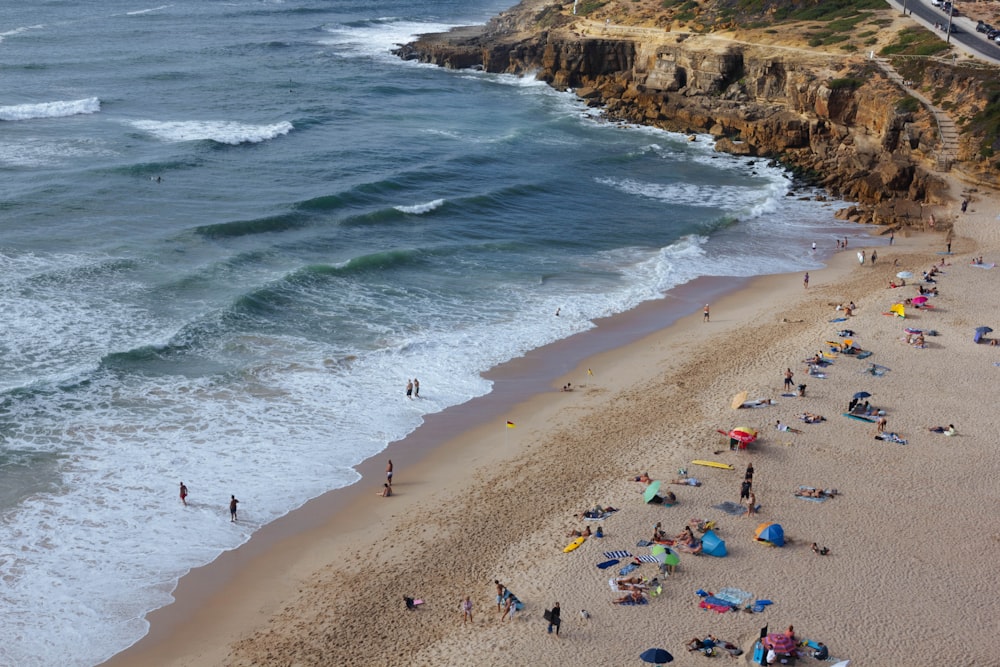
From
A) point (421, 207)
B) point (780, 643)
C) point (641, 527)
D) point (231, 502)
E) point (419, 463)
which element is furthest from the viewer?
point (421, 207)

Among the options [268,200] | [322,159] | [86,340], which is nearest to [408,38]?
[322,159]

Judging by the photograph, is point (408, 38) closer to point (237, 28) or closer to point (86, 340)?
point (237, 28)

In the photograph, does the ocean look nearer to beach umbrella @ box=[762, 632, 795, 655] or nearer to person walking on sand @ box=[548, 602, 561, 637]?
person walking on sand @ box=[548, 602, 561, 637]

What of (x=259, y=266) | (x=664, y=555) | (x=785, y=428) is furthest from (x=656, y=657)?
(x=259, y=266)

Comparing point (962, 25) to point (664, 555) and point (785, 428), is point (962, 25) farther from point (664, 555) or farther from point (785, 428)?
point (664, 555)

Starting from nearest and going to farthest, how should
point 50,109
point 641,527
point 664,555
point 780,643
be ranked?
point 780,643 → point 664,555 → point 641,527 → point 50,109

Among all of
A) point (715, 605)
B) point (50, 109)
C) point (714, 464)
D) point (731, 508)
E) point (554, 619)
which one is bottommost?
point (554, 619)

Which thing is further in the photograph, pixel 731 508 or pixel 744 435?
pixel 744 435
